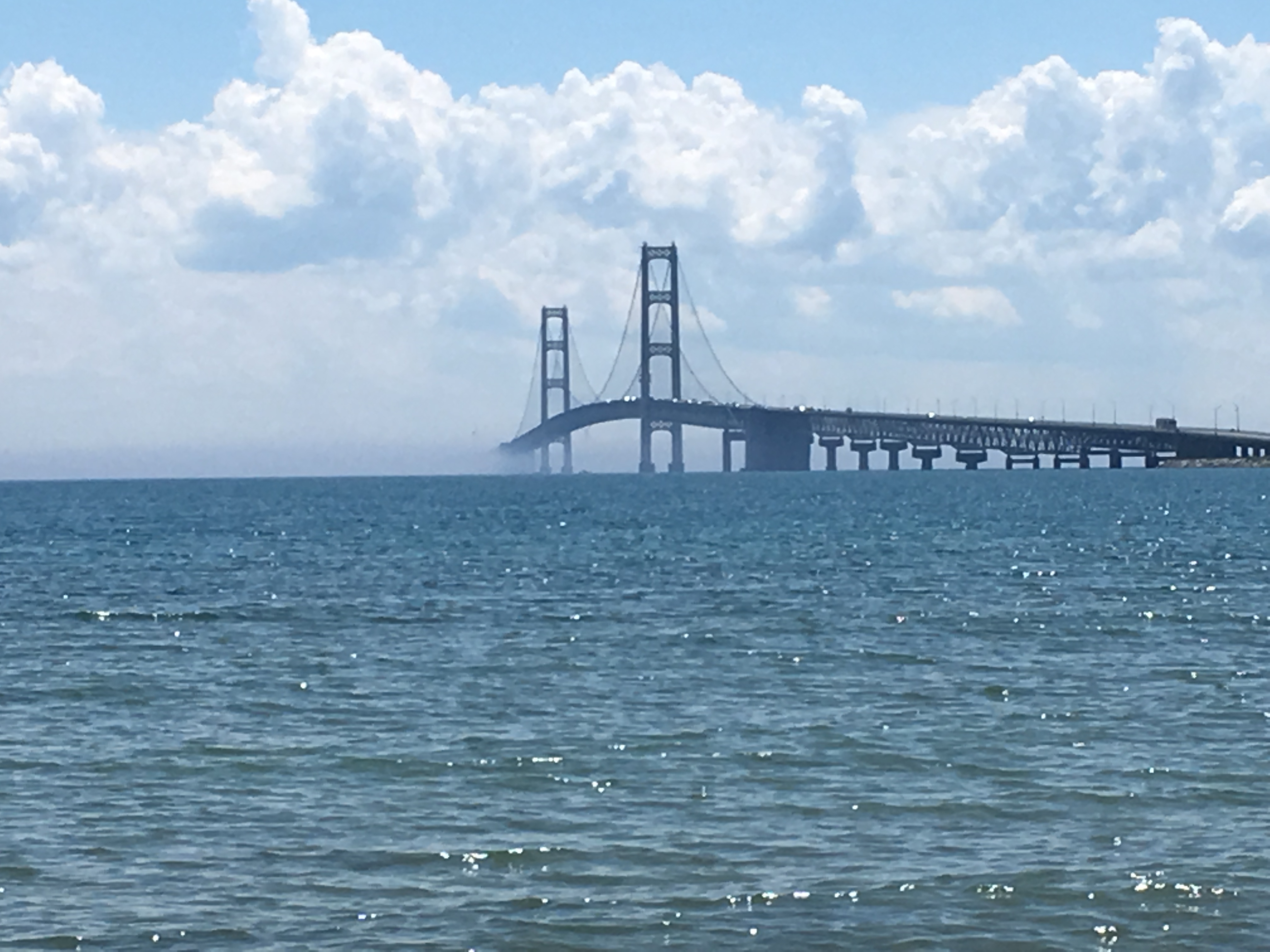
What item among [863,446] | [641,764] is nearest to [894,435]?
[863,446]

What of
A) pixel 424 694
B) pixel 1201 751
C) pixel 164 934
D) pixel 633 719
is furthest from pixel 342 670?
pixel 164 934

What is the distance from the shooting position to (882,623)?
→ 33.3 m

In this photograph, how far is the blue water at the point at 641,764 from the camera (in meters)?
13.3

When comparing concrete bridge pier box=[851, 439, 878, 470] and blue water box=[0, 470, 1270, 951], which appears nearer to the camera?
blue water box=[0, 470, 1270, 951]

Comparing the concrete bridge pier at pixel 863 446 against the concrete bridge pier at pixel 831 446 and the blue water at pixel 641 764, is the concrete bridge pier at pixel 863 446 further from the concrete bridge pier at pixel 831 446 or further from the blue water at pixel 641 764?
the blue water at pixel 641 764

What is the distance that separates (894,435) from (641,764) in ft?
556

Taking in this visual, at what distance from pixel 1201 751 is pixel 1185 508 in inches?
2994

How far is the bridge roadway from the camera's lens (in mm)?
177375

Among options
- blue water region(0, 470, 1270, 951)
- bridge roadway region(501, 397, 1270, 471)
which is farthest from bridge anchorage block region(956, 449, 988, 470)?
blue water region(0, 470, 1270, 951)

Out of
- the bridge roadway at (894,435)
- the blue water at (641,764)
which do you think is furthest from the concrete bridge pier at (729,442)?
the blue water at (641,764)

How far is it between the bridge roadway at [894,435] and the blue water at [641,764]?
435 feet

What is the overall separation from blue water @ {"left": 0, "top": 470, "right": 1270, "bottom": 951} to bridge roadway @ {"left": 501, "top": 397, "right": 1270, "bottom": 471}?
133 meters

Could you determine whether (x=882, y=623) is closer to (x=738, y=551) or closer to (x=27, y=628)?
(x=27, y=628)

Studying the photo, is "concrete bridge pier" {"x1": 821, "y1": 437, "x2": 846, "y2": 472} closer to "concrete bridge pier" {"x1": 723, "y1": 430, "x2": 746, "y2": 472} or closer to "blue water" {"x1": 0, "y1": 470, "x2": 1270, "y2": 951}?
"concrete bridge pier" {"x1": 723, "y1": 430, "x2": 746, "y2": 472}
